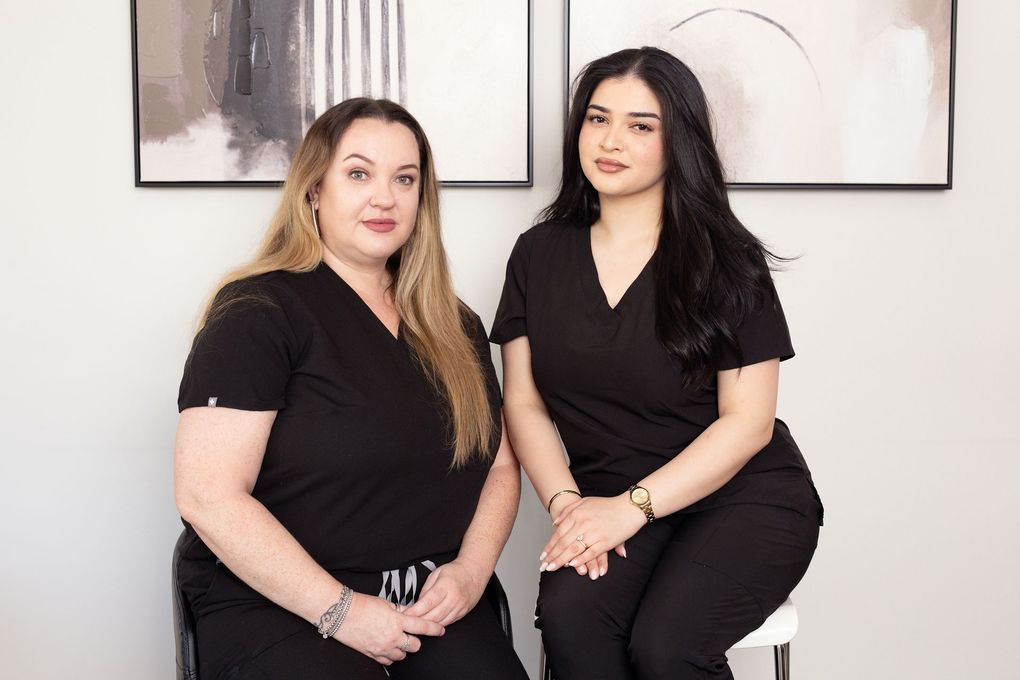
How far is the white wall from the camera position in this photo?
A: 2.11m

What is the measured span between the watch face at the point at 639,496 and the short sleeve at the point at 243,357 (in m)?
0.59

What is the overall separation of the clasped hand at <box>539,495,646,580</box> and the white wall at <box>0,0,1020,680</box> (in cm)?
68

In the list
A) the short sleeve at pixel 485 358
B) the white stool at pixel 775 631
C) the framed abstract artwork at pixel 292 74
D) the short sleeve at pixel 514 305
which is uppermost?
the framed abstract artwork at pixel 292 74

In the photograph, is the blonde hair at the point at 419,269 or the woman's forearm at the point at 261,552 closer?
the woman's forearm at the point at 261,552

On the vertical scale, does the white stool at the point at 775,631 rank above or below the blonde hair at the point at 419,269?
below

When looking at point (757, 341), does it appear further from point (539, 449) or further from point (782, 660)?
point (782, 660)

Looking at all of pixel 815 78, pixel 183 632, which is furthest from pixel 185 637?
pixel 815 78

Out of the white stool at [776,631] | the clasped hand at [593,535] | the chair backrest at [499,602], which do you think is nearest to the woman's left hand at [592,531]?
the clasped hand at [593,535]

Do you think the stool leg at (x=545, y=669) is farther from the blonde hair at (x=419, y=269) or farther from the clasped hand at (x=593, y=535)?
the blonde hair at (x=419, y=269)

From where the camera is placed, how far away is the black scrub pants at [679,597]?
1452 mm

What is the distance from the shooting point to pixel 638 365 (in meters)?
1.63

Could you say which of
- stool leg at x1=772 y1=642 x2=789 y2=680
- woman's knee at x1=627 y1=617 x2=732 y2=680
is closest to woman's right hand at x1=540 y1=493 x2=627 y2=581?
woman's knee at x1=627 y1=617 x2=732 y2=680

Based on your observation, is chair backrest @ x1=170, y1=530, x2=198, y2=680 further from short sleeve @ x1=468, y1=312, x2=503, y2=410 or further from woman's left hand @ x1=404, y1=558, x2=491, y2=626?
short sleeve @ x1=468, y1=312, x2=503, y2=410

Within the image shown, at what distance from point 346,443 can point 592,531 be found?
0.43 m
